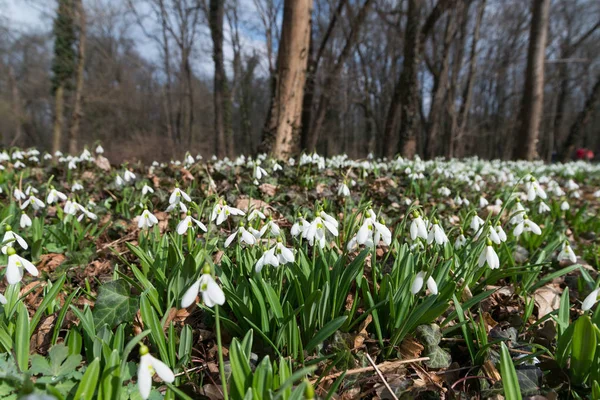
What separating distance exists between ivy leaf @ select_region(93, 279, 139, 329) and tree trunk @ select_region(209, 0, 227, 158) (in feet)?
35.9

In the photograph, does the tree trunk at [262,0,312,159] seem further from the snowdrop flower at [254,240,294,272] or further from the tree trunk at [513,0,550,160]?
the tree trunk at [513,0,550,160]

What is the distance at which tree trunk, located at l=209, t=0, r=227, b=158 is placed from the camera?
1182 cm

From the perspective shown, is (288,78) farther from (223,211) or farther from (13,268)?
(13,268)

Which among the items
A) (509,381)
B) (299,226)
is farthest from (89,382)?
(509,381)

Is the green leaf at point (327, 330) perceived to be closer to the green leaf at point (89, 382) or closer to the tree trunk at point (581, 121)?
the green leaf at point (89, 382)

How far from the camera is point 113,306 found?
1.42 meters

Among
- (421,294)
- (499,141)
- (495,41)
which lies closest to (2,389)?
(421,294)

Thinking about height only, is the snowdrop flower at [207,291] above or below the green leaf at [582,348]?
above

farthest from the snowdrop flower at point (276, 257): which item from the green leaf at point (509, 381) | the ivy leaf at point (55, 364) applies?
the green leaf at point (509, 381)

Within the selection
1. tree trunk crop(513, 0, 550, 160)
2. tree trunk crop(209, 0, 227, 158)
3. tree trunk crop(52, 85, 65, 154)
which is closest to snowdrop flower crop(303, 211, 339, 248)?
tree trunk crop(513, 0, 550, 160)

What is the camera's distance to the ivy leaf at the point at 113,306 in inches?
55.0

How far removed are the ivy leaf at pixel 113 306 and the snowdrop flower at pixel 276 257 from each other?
54 centimetres

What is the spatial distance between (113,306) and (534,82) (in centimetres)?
1037

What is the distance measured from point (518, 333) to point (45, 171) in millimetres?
4565
